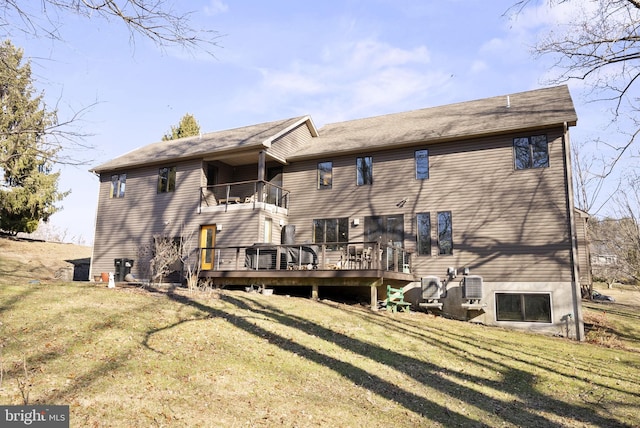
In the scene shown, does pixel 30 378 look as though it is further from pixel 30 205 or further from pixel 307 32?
pixel 30 205

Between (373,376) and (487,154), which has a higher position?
(487,154)

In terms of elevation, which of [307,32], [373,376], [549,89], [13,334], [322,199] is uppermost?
[549,89]

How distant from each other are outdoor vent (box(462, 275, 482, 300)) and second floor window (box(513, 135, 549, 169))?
14.4ft

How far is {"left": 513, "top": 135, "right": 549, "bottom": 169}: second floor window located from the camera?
1624 centimetres

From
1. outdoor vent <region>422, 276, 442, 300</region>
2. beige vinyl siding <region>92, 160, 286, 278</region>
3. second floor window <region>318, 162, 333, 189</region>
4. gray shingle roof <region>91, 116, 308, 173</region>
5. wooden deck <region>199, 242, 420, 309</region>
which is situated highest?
gray shingle roof <region>91, 116, 308, 173</region>

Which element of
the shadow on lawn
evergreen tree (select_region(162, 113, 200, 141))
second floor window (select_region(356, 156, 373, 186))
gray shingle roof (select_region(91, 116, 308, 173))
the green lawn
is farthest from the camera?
evergreen tree (select_region(162, 113, 200, 141))

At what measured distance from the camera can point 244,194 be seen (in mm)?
→ 21266

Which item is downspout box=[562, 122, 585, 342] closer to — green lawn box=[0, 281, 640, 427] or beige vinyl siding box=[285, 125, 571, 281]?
beige vinyl siding box=[285, 125, 571, 281]

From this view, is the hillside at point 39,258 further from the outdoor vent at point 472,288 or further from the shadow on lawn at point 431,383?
the outdoor vent at point 472,288

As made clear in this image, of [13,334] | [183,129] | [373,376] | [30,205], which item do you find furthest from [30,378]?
[183,129]

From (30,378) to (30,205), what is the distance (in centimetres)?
2566

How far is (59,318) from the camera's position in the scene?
29.5 ft

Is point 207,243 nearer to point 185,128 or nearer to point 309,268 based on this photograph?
point 309,268

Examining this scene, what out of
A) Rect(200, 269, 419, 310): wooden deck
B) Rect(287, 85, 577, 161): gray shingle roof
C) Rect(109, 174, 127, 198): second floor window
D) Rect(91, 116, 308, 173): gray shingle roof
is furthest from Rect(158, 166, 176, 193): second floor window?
Rect(200, 269, 419, 310): wooden deck
